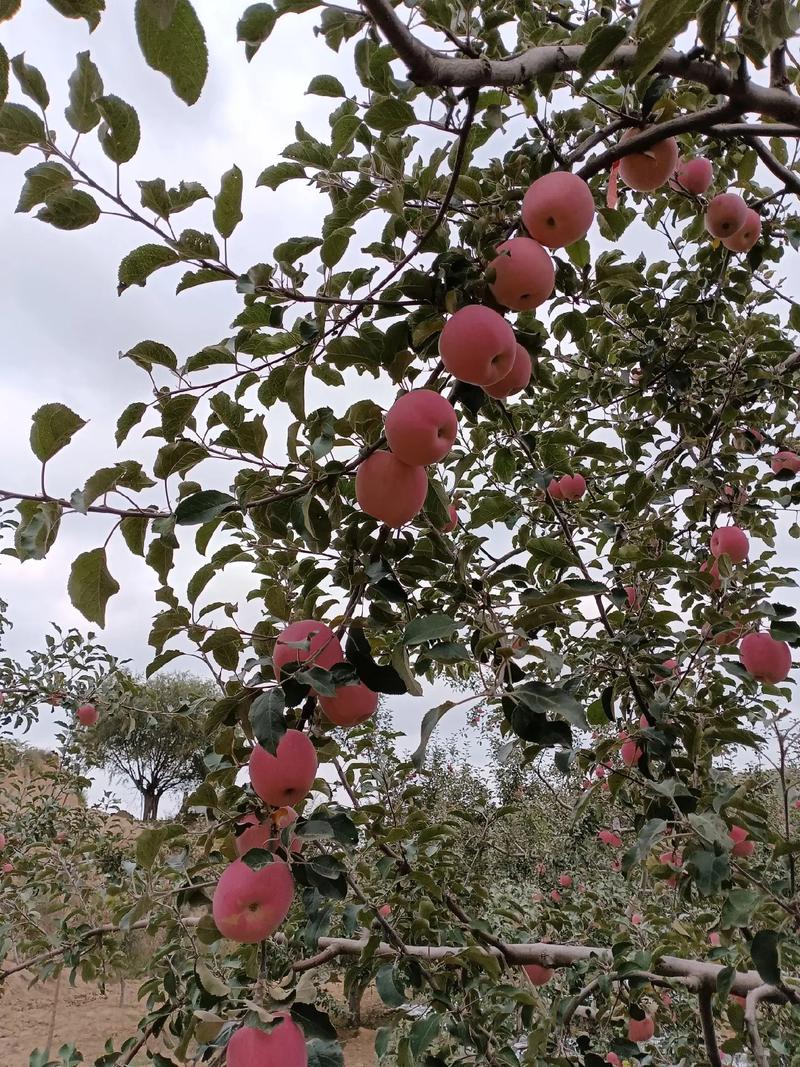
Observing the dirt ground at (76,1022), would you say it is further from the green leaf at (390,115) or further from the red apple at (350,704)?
the green leaf at (390,115)

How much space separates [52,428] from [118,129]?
449 millimetres

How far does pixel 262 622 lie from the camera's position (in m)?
1.35

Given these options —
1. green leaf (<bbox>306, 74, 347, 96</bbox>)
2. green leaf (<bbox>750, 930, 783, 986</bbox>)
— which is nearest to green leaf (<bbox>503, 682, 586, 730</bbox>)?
green leaf (<bbox>750, 930, 783, 986</bbox>)

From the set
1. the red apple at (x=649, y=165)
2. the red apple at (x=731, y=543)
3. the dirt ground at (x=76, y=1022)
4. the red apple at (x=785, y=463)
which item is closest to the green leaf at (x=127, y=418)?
the red apple at (x=649, y=165)

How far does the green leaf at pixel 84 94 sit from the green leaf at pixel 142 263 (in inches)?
7.0

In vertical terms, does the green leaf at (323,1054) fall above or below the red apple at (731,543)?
below

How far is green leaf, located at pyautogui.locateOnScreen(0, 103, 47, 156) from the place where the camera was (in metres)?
0.89

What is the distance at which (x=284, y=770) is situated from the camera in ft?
3.44

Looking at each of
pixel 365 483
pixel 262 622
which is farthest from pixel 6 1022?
pixel 365 483

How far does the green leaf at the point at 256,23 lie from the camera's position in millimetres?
915

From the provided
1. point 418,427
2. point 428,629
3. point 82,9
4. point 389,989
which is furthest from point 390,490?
point 389,989

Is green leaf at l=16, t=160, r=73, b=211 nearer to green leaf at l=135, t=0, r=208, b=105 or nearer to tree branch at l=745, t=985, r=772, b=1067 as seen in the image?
green leaf at l=135, t=0, r=208, b=105

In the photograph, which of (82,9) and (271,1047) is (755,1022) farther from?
(82,9)

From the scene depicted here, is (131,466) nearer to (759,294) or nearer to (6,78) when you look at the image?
(6,78)
